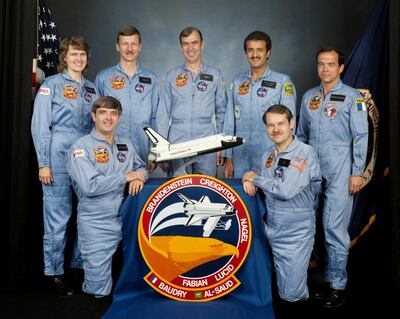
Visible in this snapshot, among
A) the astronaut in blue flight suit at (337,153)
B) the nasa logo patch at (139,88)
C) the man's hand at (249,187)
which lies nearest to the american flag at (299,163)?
the man's hand at (249,187)

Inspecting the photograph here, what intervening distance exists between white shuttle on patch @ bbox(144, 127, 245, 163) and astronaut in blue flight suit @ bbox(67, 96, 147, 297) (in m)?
0.19

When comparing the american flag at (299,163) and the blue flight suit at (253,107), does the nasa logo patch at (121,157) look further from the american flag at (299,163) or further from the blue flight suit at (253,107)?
the american flag at (299,163)

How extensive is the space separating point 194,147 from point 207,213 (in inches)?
18.6

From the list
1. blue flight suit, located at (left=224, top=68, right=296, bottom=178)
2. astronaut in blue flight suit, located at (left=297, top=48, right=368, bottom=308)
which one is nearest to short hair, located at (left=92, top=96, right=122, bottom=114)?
blue flight suit, located at (left=224, top=68, right=296, bottom=178)

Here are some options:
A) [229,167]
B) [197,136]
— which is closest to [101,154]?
[197,136]

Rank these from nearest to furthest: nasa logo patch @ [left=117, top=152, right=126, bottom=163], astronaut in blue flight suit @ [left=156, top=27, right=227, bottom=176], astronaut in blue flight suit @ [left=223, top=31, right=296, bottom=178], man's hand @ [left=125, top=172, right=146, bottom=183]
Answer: man's hand @ [left=125, top=172, right=146, bottom=183], nasa logo patch @ [left=117, top=152, right=126, bottom=163], astronaut in blue flight suit @ [left=223, top=31, right=296, bottom=178], astronaut in blue flight suit @ [left=156, top=27, right=227, bottom=176]

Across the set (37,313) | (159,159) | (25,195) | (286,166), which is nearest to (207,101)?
(159,159)

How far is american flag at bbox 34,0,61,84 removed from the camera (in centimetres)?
388

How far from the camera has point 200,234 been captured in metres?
2.87

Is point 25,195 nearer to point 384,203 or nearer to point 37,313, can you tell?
point 37,313

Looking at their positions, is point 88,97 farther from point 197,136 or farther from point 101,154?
point 197,136

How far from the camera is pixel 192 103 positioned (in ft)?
11.9

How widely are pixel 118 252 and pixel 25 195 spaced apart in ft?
3.05

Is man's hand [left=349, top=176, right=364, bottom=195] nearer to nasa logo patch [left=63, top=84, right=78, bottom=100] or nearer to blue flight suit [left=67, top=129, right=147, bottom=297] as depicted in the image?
blue flight suit [left=67, top=129, right=147, bottom=297]
